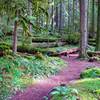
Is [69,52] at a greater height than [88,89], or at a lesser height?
lesser

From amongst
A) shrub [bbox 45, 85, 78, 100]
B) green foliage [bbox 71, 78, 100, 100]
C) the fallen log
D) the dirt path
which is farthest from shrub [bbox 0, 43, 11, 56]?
the fallen log

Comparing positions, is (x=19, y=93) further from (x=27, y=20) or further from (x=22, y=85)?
(x=27, y=20)

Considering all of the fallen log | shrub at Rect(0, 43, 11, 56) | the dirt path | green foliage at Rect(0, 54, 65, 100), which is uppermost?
shrub at Rect(0, 43, 11, 56)

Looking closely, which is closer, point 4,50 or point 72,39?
point 4,50

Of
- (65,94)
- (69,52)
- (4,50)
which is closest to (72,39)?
(69,52)

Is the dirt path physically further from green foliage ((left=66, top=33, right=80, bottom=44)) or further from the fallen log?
green foliage ((left=66, top=33, right=80, bottom=44))

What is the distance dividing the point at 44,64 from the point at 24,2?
2.85m

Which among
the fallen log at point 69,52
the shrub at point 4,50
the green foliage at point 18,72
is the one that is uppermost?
the shrub at point 4,50

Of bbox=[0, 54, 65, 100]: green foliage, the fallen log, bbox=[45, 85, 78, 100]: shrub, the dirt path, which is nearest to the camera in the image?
bbox=[45, 85, 78, 100]: shrub

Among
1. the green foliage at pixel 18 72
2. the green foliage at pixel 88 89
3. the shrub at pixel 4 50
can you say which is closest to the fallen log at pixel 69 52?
the shrub at pixel 4 50

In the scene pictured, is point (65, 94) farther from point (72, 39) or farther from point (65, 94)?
point (72, 39)

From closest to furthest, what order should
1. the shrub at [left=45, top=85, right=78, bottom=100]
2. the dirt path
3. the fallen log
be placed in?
1. the shrub at [left=45, top=85, right=78, bottom=100]
2. the dirt path
3. the fallen log

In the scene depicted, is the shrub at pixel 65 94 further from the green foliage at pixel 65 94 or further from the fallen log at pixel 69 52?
the fallen log at pixel 69 52

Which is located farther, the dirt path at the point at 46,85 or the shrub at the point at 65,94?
the dirt path at the point at 46,85
